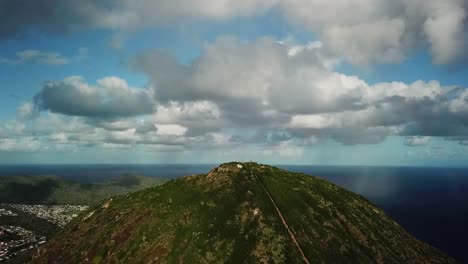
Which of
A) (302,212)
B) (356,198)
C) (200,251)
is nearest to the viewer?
(200,251)

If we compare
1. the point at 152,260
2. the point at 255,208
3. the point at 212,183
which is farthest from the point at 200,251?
the point at 212,183

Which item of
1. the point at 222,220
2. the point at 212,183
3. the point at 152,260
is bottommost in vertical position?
the point at 152,260

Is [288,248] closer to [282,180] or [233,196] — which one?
[233,196]

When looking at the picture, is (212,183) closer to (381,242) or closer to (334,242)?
(334,242)

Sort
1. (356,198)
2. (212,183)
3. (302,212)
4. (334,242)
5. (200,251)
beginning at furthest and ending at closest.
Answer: (356,198) → (212,183) → (302,212) → (334,242) → (200,251)

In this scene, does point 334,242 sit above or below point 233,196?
below

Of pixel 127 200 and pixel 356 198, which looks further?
pixel 356 198
